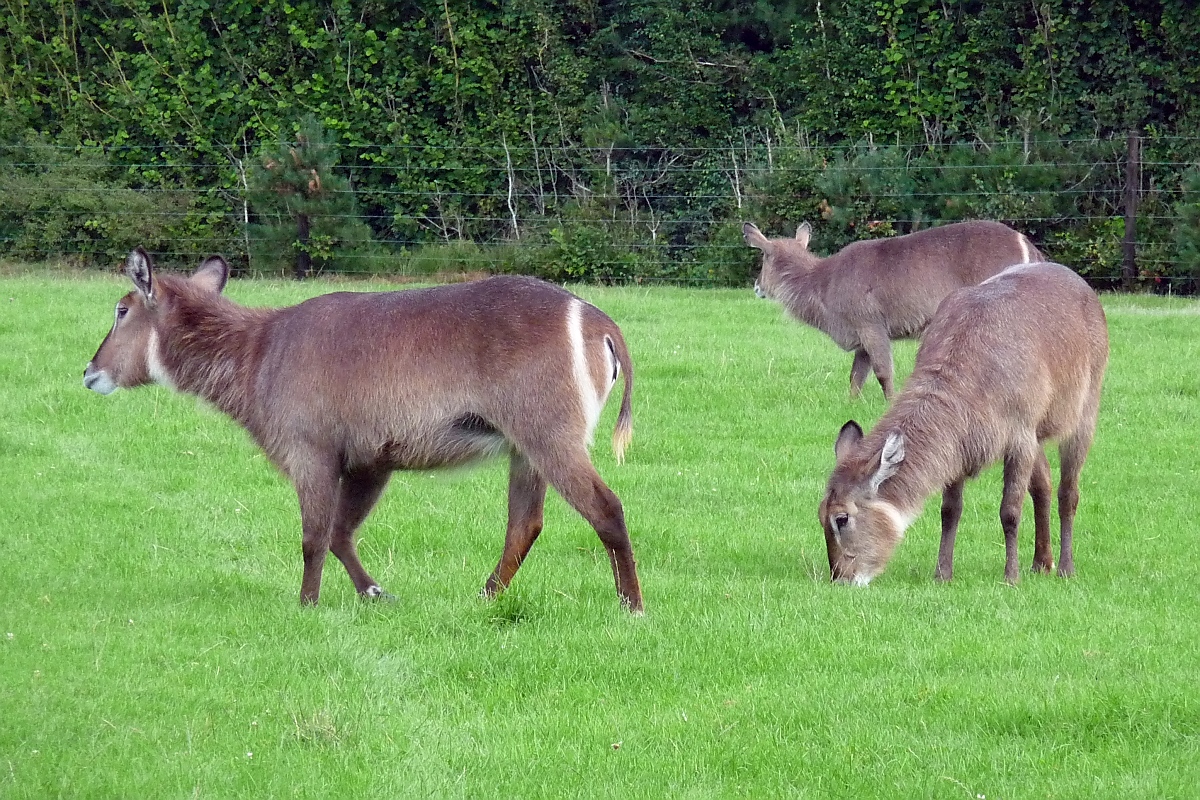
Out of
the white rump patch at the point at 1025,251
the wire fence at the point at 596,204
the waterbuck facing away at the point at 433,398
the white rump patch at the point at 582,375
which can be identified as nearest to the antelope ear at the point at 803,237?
the white rump patch at the point at 1025,251

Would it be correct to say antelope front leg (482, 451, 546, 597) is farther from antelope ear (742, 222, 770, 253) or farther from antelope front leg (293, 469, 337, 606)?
antelope ear (742, 222, 770, 253)

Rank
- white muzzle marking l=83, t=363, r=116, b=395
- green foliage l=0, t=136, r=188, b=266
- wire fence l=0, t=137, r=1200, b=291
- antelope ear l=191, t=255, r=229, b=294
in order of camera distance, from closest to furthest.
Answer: white muzzle marking l=83, t=363, r=116, b=395 → antelope ear l=191, t=255, r=229, b=294 → wire fence l=0, t=137, r=1200, b=291 → green foliage l=0, t=136, r=188, b=266

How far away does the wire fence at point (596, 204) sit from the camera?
17.5 m

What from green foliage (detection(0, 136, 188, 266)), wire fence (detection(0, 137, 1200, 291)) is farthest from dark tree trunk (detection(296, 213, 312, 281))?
green foliage (detection(0, 136, 188, 266))

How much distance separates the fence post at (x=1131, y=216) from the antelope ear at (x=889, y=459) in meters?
11.5

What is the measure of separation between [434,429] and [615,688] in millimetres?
1515

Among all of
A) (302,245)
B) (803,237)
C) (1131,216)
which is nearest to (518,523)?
(803,237)

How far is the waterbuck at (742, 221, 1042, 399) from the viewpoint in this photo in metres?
11.4

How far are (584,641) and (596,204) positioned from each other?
14861 millimetres

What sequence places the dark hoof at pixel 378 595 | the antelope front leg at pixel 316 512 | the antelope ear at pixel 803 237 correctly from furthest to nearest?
the antelope ear at pixel 803 237 → the dark hoof at pixel 378 595 → the antelope front leg at pixel 316 512

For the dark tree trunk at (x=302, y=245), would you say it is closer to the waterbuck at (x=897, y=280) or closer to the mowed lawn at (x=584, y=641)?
the waterbuck at (x=897, y=280)

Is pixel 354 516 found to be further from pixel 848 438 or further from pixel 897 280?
pixel 897 280

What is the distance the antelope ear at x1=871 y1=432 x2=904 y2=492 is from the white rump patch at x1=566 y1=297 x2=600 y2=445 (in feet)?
4.79

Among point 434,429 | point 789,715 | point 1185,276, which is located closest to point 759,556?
point 434,429
